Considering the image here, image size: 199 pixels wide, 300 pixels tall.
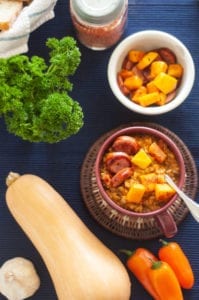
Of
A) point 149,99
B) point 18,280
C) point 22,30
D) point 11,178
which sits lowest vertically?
point 18,280

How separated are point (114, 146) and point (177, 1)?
362 mm

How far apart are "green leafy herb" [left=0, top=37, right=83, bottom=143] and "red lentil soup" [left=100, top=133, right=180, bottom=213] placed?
12cm

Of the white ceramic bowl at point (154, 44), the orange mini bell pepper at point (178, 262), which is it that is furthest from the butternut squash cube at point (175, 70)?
the orange mini bell pepper at point (178, 262)

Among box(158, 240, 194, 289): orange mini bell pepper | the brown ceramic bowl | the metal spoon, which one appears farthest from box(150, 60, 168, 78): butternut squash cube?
box(158, 240, 194, 289): orange mini bell pepper

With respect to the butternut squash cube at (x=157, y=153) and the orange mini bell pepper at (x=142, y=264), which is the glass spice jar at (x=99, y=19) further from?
the orange mini bell pepper at (x=142, y=264)

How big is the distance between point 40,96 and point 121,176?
8.8 inches

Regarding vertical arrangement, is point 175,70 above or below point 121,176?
above

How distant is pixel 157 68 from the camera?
4.56ft

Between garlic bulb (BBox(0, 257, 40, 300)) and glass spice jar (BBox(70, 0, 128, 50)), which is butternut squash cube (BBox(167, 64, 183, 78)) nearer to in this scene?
glass spice jar (BBox(70, 0, 128, 50))

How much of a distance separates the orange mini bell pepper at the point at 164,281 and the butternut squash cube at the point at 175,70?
A: 386 mm

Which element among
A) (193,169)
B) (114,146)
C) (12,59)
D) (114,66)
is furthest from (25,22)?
(193,169)

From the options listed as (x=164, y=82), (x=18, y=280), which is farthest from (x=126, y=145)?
(x=18, y=280)

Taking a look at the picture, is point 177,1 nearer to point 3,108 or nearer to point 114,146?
point 114,146

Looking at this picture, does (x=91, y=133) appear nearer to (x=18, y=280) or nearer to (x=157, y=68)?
(x=157, y=68)
